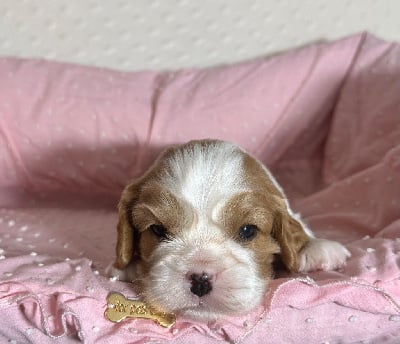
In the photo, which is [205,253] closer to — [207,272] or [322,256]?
A: [207,272]

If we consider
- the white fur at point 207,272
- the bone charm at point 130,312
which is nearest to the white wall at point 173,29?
the white fur at point 207,272

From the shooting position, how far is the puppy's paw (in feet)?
5.24

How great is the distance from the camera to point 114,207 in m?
2.48

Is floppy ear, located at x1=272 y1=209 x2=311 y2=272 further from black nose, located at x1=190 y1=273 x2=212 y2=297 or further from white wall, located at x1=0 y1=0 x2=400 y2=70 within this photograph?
white wall, located at x1=0 y1=0 x2=400 y2=70

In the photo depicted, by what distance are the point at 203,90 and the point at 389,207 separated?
0.88m

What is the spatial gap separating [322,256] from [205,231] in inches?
12.2

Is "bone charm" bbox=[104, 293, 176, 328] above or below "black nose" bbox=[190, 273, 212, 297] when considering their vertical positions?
below

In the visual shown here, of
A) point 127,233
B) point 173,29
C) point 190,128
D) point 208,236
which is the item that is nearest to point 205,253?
point 208,236

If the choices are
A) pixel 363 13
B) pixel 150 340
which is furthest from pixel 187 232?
pixel 363 13

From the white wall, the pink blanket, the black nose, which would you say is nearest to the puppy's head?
the black nose

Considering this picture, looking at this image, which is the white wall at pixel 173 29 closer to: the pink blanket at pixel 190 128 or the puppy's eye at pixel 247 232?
the pink blanket at pixel 190 128

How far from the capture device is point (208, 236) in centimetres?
151

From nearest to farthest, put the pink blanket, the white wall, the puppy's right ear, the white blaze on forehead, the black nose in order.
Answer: the black nose, the white blaze on forehead, the puppy's right ear, the pink blanket, the white wall

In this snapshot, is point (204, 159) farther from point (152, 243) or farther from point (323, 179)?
point (323, 179)
